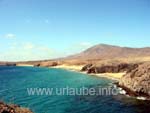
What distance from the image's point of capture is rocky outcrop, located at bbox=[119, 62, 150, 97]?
50344 mm

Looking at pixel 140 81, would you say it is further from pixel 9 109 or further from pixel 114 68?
pixel 114 68

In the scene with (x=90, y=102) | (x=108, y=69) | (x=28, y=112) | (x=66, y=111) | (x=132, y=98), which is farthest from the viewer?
(x=108, y=69)

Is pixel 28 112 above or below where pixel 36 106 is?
above

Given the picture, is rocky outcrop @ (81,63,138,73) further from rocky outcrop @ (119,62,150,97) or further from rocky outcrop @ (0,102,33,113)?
rocky outcrop @ (0,102,33,113)

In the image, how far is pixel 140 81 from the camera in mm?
52188

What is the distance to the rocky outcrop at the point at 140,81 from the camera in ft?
165

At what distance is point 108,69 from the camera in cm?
10481

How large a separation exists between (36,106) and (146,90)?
20.7 meters

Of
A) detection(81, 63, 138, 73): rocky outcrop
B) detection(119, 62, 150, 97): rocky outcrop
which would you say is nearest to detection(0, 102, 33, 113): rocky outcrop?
detection(119, 62, 150, 97): rocky outcrop

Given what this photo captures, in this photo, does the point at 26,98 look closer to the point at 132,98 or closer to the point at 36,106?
the point at 36,106

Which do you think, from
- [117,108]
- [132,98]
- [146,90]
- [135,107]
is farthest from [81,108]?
[146,90]

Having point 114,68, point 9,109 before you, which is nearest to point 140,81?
point 9,109

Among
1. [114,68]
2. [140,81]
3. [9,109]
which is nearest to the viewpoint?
[9,109]

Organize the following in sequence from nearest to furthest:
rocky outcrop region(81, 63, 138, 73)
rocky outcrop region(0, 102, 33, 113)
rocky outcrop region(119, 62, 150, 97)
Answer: rocky outcrop region(0, 102, 33, 113), rocky outcrop region(119, 62, 150, 97), rocky outcrop region(81, 63, 138, 73)
